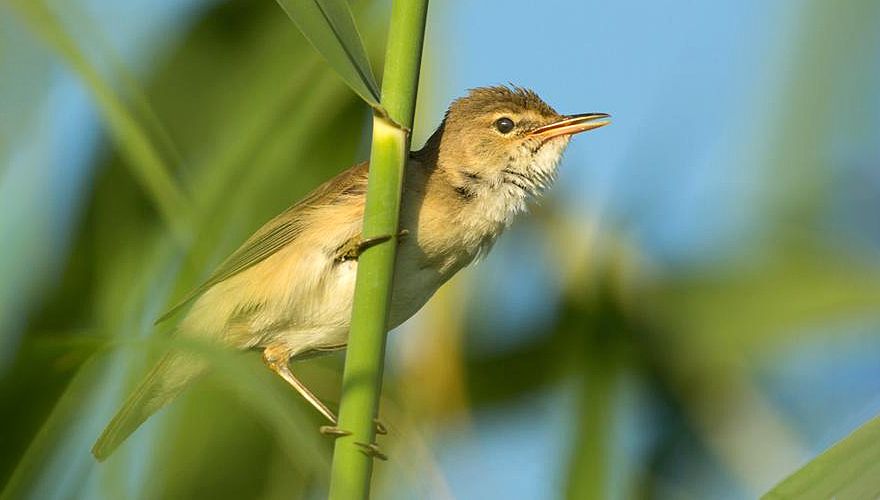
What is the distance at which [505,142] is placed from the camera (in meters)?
3.06

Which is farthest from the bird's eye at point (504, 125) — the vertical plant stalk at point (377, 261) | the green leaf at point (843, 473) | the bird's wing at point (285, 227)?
the green leaf at point (843, 473)

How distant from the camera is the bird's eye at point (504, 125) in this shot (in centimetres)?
313

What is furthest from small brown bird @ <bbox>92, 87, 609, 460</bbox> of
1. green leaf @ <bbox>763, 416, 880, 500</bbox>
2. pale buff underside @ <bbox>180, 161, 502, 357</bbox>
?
green leaf @ <bbox>763, 416, 880, 500</bbox>

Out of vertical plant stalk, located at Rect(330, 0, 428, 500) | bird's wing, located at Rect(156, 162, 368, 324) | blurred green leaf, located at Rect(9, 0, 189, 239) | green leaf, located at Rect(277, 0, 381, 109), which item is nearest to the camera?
vertical plant stalk, located at Rect(330, 0, 428, 500)

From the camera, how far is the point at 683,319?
6.69 feet

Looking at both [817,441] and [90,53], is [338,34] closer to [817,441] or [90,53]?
[90,53]

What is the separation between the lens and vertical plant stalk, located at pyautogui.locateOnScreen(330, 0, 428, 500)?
1315 millimetres

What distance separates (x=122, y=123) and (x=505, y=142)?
1.43m

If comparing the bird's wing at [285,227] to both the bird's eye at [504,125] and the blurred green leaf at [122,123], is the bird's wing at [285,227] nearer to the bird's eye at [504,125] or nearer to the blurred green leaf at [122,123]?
the bird's eye at [504,125]

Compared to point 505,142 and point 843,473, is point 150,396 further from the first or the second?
point 843,473

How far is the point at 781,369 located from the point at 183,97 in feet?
3.86

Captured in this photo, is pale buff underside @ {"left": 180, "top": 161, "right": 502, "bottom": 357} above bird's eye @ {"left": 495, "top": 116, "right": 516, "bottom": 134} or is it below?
below

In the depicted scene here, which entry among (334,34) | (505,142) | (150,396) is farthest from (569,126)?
(334,34)

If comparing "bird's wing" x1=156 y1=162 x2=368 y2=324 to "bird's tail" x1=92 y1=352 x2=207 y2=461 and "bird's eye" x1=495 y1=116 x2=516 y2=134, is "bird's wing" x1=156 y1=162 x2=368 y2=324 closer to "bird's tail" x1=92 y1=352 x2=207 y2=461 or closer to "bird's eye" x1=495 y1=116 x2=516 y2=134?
"bird's tail" x1=92 y1=352 x2=207 y2=461
